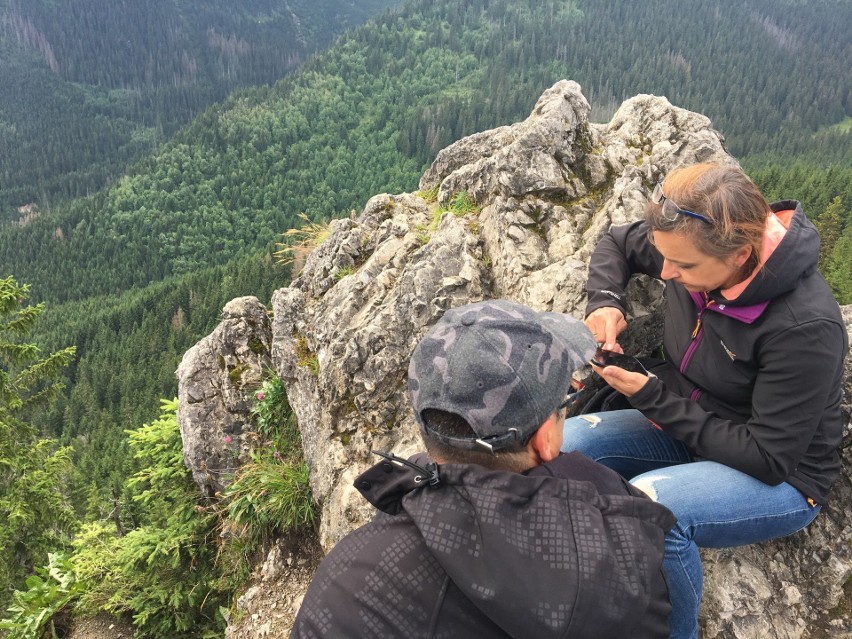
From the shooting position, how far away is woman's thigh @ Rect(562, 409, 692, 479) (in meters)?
4.50

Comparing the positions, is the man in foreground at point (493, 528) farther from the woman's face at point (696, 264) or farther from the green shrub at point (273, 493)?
the green shrub at point (273, 493)

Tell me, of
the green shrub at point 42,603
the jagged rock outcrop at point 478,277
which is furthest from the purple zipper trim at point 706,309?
the green shrub at point 42,603

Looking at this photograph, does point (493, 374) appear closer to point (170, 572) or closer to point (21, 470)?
point (170, 572)

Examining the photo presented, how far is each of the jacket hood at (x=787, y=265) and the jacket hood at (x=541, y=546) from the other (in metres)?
1.81

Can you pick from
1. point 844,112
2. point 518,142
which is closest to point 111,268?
point 518,142

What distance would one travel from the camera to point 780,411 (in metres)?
3.45

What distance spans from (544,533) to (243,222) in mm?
174408

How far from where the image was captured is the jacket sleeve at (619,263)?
503 centimetres

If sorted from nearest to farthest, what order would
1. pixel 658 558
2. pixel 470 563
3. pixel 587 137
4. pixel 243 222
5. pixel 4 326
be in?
1. pixel 470 563
2. pixel 658 558
3. pixel 587 137
4. pixel 4 326
5. pixel 243 222

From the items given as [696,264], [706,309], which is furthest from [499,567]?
[706,309]

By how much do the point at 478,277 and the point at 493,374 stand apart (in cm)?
452

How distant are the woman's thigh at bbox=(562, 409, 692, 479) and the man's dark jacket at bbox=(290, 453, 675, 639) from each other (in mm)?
2130

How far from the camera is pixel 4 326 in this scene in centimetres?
1700

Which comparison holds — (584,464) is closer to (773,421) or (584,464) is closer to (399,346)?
(773,421)
